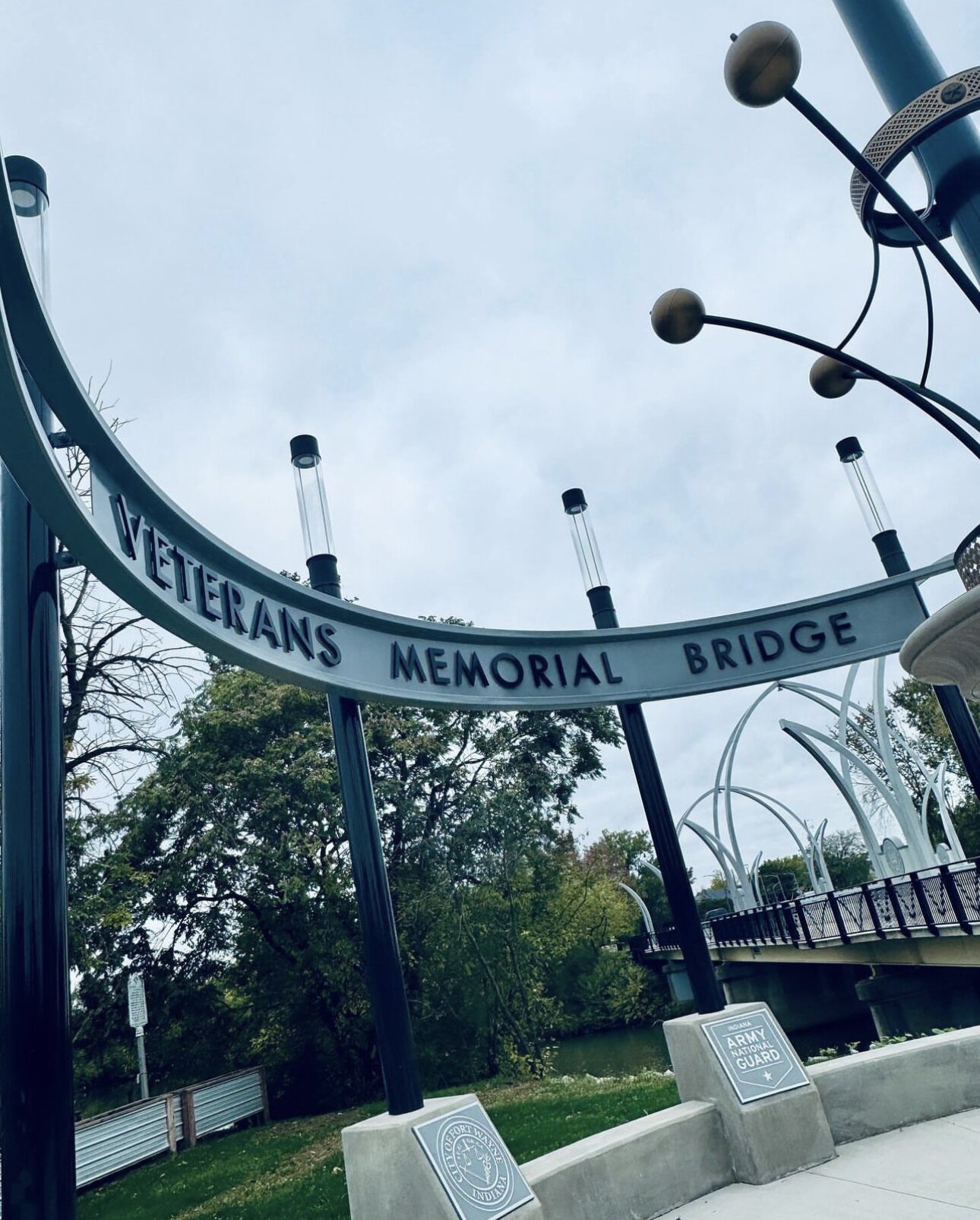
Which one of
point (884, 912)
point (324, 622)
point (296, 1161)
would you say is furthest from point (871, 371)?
point (884, 912)

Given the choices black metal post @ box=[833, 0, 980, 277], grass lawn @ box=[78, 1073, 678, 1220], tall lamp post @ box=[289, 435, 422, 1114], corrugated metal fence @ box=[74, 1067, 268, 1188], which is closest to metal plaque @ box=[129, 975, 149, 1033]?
corrugated metal fence @ box=[74, 1067, 268, 1188]

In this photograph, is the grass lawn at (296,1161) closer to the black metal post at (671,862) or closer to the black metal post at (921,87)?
the black metal post at (671,862)

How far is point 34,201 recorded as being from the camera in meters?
4.09

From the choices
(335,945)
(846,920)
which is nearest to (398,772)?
(335,945)

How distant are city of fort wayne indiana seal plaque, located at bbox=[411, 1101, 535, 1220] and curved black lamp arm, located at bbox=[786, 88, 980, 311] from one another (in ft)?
15.4

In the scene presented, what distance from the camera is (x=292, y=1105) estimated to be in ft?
66.7

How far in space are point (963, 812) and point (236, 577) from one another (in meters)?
→ 52.0

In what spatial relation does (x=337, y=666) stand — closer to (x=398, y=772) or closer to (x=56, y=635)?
(x=56, y=635)

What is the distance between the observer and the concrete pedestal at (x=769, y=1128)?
5473 mm

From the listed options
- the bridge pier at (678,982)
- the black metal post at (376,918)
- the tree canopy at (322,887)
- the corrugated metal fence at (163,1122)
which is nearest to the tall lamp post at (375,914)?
the black metal post at (376,918)

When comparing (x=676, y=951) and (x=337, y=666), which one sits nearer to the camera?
(x=337, y=666)

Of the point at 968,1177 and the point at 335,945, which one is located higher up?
the point at 335,945

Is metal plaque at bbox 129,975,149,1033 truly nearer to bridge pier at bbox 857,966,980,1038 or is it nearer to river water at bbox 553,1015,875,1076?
river water at bbox 553,1015,875,1076

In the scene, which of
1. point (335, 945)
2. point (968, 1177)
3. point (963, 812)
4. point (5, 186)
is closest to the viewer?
point (5, 186)
